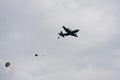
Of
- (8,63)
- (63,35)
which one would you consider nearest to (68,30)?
(63,35)

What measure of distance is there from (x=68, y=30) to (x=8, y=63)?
7112cm

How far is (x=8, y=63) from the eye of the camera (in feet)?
433

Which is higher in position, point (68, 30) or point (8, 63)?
point (68, 30)

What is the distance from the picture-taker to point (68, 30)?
19350cm

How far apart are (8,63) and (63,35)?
69.3 m

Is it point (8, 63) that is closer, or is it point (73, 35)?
point (8, 63)

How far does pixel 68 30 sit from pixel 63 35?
5.04 metres

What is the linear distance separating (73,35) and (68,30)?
5359 mm

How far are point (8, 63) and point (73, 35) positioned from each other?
7349cm

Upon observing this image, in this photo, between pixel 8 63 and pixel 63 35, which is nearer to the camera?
pixel 8 63

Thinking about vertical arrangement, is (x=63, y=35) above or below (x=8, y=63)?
above

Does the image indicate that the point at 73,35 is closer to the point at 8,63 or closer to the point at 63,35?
the point at 63,35

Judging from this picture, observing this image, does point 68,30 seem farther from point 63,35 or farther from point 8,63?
point 8,63
